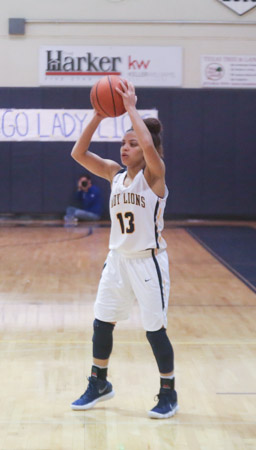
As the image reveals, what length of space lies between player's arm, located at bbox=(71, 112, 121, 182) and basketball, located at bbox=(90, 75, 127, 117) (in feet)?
0.19

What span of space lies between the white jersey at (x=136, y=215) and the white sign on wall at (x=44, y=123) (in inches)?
441

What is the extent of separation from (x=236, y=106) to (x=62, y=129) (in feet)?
12.7

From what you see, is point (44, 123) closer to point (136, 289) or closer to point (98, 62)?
point (98, 62)

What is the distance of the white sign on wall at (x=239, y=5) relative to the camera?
15516 mm

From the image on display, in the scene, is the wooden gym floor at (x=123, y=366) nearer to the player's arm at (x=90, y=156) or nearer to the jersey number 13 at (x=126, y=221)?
the jersey number 13 at (x=126, y=221)

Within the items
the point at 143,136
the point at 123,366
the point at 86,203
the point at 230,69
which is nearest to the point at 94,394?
the point at 123,366

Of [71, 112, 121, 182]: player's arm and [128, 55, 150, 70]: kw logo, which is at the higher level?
[128, 55, 150, 70]: kw logo

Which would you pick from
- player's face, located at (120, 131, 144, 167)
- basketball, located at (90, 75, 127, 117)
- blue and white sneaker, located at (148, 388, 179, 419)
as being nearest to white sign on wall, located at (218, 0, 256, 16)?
basketball, located at (90, 75, 127, 117)

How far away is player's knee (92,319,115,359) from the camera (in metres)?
4.14

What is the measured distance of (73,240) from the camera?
40.0 feet

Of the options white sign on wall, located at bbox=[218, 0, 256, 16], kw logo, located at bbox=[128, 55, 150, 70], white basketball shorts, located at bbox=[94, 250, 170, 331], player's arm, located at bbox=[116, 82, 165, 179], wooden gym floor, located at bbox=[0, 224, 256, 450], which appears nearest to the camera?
wooden gym floor, located at bbox=[0, 224, 256, 450]

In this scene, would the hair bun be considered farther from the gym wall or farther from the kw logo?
the kw logo

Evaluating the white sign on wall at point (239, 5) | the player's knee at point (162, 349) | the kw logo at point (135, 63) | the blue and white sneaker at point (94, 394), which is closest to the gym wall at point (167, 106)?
the white sign on wall at point (239, 5)

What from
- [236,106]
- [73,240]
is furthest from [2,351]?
[236,106]
